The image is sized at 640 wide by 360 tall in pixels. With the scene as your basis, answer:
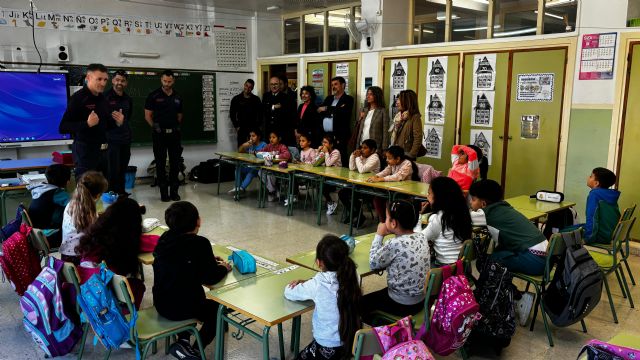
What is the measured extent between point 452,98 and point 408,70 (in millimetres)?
799

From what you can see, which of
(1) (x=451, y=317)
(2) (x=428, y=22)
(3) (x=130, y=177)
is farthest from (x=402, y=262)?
(3) (x=130, y=177)

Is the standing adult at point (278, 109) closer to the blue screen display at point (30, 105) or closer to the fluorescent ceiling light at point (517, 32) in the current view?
the blue screen display at point (30, 105)

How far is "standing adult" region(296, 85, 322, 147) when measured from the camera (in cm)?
764

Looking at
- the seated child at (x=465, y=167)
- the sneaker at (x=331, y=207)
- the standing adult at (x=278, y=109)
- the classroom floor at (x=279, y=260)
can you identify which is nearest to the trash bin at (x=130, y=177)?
the classroom floor at (x=279, y=260)

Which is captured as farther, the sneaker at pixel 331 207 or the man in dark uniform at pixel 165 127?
the man in dark uniform at pixel 165 127

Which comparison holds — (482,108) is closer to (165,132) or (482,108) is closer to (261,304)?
(165,132)

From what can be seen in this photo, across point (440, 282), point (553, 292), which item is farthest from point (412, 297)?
point (553, 292)

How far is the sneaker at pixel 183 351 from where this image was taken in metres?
2.68

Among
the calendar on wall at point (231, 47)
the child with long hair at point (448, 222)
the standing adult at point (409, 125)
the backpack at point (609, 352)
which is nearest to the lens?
the backpack at point (609, 352)

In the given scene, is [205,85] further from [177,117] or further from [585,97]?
[585,97]

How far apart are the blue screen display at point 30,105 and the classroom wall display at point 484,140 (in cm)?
580

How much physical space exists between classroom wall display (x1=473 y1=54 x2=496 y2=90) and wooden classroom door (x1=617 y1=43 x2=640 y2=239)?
1.53 metres

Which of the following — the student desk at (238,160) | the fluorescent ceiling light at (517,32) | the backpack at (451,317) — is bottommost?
the backpack at (451,317)

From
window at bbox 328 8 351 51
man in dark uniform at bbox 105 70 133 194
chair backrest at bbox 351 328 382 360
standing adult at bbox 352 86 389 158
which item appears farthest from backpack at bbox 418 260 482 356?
window at bbox 328 8 351 51
